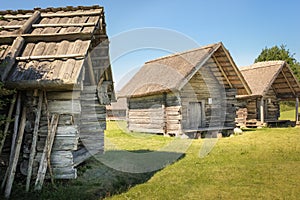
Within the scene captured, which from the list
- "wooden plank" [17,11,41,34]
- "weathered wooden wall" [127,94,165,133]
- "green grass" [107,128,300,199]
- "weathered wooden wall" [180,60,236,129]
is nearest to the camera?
"green grass" [107,128,300,199]

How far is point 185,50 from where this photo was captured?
19266 mm

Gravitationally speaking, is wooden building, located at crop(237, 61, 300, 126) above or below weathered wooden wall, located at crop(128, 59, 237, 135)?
Answer: above

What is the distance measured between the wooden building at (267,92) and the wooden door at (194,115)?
6827 mm

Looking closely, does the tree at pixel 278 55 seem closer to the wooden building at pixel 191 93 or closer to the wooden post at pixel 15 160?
the wooden building at pixel 191 93

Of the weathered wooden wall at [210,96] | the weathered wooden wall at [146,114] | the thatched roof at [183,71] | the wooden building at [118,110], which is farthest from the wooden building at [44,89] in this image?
the wooden building at [118,110]

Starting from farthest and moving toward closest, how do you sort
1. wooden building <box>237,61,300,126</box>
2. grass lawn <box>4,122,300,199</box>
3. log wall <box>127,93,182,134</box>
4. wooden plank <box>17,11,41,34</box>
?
wooden building <box>237,61,300,126</box>
log wall <box>127,93,182,134</box>
wooden plank <box>17,11,41,34</box>
grass lawn <box>4,122,300,199</box>

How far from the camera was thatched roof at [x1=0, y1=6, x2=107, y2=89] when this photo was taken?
5633 mm

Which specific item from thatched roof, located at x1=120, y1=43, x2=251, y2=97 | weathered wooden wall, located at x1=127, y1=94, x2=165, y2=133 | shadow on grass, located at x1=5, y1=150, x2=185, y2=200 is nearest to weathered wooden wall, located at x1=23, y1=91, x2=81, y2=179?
shadow on grass, located at x1=5, y1=150, x2=185, y2=200

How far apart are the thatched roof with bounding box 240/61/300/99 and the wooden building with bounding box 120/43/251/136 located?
4.97 m

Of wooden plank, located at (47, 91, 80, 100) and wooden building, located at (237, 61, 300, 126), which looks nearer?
wooden plank, located at (47, 91, 80, 100)

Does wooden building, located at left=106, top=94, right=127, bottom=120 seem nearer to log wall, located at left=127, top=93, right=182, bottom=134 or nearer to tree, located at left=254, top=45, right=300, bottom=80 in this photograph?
log wall, located at left=127, top=93, right=182, bottom=134

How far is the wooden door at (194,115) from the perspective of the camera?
1727cm

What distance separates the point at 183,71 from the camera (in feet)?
51.2

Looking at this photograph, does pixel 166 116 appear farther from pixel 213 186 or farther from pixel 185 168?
pixel 213 186
